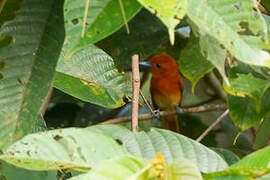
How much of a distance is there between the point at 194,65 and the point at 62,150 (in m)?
0.68

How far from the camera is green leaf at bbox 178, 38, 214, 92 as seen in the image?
122 centimetres

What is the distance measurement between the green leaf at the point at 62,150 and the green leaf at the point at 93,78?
401 millimetres

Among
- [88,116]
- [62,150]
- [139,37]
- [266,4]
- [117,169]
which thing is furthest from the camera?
[88,116]

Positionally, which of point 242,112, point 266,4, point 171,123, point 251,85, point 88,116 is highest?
point 266,4

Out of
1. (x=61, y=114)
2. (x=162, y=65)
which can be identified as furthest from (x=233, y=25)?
(x=162, y=65)

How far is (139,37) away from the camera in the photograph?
72.7 inches

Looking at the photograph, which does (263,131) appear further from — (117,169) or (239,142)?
(117,169)

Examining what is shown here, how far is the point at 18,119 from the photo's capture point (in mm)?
776

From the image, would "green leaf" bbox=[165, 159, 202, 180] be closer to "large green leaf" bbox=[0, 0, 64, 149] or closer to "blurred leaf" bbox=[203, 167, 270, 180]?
"blurred leaf" bbox=[203, 167, 270, 180]

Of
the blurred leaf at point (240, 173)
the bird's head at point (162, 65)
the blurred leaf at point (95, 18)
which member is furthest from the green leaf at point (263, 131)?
the bird's head at point (162, 65)

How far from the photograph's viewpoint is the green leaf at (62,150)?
63 cm

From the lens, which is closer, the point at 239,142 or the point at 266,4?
the point at 266,4

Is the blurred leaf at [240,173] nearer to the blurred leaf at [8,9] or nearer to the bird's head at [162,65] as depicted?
the blurred leaf at [8,9]

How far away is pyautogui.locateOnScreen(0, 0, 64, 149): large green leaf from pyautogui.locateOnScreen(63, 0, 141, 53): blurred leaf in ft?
0.40
